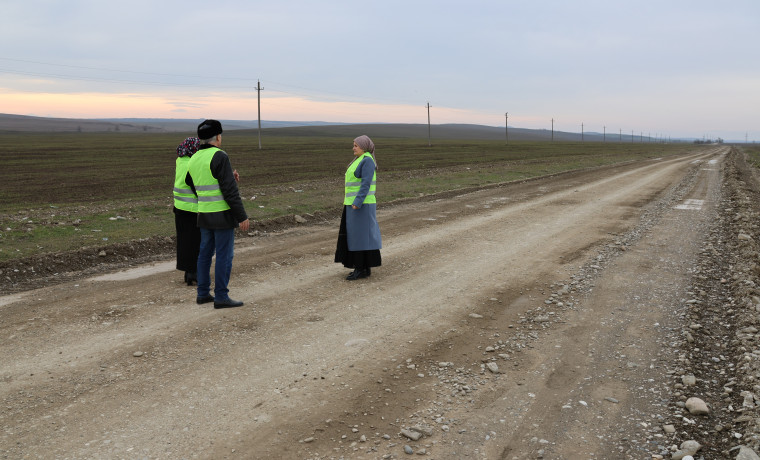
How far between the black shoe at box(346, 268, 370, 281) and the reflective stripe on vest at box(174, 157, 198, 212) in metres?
2.10

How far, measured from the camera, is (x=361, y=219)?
765 cm

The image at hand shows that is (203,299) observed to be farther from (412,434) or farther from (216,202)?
(412,434)

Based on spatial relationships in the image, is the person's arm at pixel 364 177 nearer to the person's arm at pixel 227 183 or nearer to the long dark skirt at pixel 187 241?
the person's arm at pixel 227 183

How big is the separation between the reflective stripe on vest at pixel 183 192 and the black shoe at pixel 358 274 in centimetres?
210

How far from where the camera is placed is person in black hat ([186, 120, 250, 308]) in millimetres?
6148

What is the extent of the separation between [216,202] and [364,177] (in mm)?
2062

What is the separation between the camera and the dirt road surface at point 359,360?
11.8 feet

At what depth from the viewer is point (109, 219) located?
12164mm

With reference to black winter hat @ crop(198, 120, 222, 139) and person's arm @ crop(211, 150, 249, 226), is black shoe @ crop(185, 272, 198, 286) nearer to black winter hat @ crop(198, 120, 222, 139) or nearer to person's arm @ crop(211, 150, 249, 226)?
person's arm @ crop(211, 150, 249, 226)

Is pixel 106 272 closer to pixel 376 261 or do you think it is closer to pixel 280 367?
pixel 376 261

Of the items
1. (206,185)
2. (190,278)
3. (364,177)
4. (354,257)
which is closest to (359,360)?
(206,185)

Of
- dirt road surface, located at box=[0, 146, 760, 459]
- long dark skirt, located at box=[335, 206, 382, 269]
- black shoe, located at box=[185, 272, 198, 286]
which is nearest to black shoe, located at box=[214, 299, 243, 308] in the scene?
dirt road surface, located at box=[0, 146, 760, 459]

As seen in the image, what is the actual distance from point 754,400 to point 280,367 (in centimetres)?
349

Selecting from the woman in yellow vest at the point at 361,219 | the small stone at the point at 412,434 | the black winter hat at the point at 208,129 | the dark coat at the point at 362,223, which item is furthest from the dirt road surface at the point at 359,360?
the black winter hat at the point at 208,129
